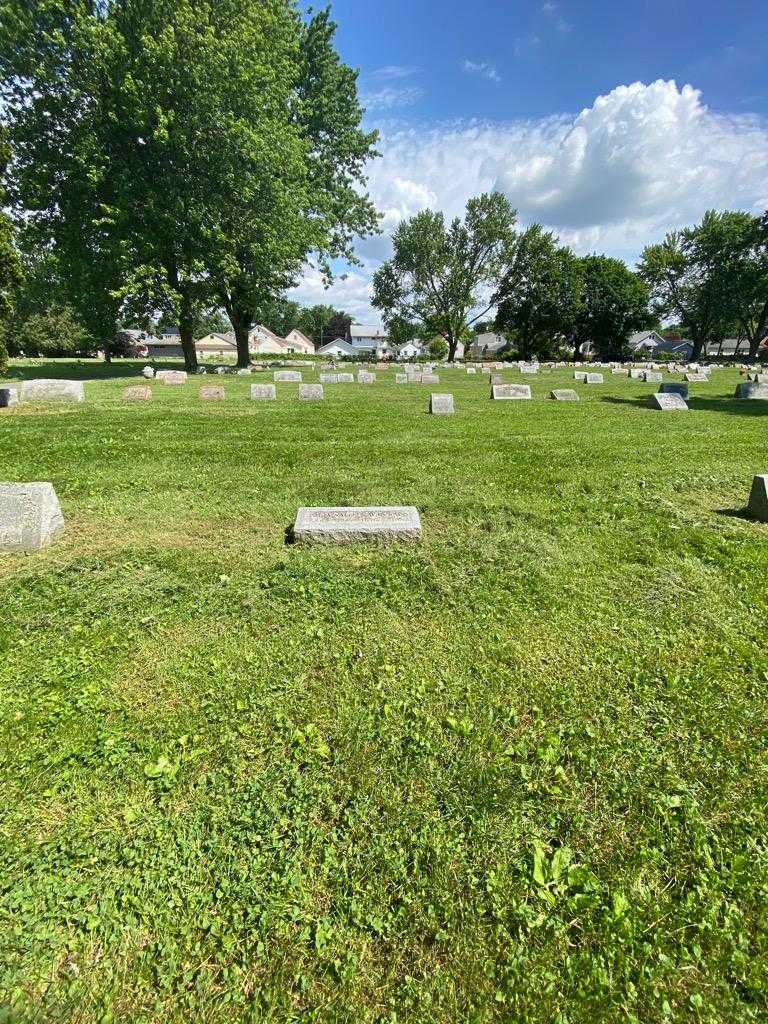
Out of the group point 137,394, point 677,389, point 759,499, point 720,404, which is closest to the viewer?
point 759,499

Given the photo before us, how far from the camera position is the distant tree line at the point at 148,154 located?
1973 centimetres

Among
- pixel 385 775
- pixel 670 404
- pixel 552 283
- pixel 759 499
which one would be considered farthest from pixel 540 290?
pixel 385 775

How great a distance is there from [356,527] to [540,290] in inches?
2497

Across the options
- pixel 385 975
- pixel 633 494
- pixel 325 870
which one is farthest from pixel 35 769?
pixel 633 494

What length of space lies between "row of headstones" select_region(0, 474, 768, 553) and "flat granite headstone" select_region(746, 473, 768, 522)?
13.5ft

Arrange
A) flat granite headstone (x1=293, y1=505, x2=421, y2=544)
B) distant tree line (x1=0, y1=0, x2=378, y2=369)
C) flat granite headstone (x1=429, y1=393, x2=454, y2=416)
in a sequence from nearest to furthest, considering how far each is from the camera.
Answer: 1. flat granite headstone (x1=293, y1=505, x2=421, y2=544)
2. flat granite headstone (x1=429, y1=393, x2=454, y2=416)
3. distant tree line (x1=0, y1=0, x2=378, y2=369)

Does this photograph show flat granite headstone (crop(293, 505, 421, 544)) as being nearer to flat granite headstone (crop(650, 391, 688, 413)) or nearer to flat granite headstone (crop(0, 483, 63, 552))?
flat granite headstone (crop(0, 483, 63, 552))

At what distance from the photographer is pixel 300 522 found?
4.85 metres

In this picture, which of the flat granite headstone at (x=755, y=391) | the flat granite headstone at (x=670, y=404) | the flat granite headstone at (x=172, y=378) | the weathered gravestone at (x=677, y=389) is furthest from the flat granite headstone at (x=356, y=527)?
the flat granite headstone at (x=172, y=378)

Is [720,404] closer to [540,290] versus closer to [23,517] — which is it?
[23,517]

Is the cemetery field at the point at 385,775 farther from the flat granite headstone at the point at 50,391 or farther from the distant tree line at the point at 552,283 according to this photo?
the distant tree line at the point at 552,283

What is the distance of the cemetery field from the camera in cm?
165

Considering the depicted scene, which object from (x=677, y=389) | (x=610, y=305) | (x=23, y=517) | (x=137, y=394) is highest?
(x=610, y=305)

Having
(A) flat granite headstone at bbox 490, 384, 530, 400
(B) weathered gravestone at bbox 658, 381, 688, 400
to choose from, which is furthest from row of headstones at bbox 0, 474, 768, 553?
(B) weathered gravestone at bbox 658, 381, 688, 400
